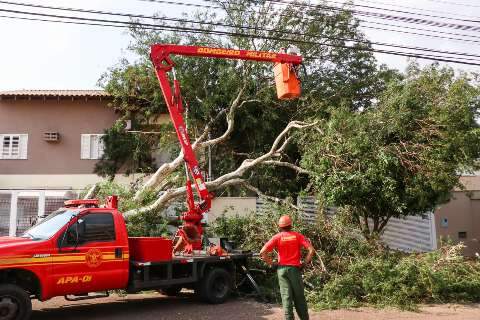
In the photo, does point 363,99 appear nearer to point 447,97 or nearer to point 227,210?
point 447,97

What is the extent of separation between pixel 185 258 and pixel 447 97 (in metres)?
8.82

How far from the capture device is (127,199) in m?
14.7

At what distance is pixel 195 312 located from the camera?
9.02 meters

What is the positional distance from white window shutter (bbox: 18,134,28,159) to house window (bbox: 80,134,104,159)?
2444 millimetres

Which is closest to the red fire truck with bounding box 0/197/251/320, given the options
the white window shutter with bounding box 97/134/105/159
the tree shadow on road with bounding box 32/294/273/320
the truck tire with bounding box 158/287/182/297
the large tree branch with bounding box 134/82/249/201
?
the tree shadow on road with bounding box 32/294/273/320

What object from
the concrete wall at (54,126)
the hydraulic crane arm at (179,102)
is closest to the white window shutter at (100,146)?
the concrete wall at (54,126)

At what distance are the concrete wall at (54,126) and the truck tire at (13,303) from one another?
544 inches

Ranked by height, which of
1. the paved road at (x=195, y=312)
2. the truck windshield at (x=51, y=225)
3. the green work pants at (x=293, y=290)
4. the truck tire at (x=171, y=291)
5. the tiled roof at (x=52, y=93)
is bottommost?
the paved road at (x=195, y=312)

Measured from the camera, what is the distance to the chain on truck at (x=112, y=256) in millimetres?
7668

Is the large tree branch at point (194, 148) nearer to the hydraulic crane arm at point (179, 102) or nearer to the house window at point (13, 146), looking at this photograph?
the hydraulic crane arm at point (179, 102)

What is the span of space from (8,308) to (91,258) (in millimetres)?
1475

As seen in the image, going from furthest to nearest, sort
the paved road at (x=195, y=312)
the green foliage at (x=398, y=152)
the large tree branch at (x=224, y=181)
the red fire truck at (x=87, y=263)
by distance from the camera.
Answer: the large tree branch at (x=224, y=181) → the green foliage at (x=398, y=152) → the paved road at (x=195, y=312) → the red fire truck at (x=87, y=263)

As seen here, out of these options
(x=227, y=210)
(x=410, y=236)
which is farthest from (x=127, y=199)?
(x=410, y=236)

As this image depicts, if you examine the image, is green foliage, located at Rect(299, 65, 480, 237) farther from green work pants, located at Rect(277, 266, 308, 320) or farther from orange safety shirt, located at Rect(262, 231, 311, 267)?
green work pants, located at Rect(277, 266, 308, 320)
